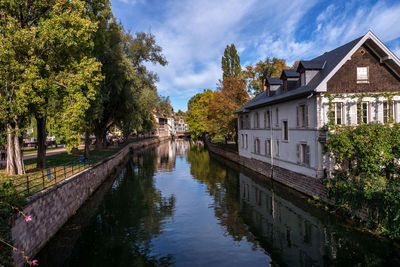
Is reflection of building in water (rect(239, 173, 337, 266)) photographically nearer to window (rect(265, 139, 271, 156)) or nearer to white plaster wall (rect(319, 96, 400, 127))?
white plaster wall (rect(319, 96, 400, 127))

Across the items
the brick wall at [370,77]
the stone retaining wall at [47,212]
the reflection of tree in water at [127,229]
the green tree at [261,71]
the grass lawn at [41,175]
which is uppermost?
the green tree at [261,71]

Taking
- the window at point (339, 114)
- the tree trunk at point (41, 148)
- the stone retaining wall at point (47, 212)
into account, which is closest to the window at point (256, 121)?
the window at point (339, 114)

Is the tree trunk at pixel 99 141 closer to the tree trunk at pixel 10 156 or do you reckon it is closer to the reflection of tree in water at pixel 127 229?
the reflection of tree in water at pixel 127 229

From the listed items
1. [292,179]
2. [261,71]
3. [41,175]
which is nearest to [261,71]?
[261,71]

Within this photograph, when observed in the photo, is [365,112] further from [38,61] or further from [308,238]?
[38,61]

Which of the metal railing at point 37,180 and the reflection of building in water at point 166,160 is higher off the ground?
the metal railing at point 37,180

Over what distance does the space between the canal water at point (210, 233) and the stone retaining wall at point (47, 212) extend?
2.01 ft

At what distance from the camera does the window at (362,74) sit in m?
19.1

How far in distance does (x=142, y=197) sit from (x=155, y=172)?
12.5 meters

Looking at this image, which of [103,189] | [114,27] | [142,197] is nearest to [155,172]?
[103,189]

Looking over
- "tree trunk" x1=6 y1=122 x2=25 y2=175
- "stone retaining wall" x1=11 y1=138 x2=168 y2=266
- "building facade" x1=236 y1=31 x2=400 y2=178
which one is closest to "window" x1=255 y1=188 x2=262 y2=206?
"building facade" x1=236 y1=31 x2=400 y2=178

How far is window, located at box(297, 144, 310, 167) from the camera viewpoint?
20.9m

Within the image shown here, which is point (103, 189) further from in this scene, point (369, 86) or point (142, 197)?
point (369, 86)

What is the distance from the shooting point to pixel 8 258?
29.5 ft
